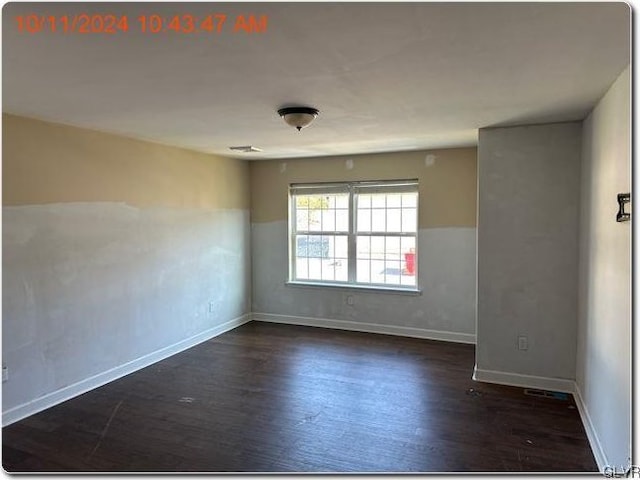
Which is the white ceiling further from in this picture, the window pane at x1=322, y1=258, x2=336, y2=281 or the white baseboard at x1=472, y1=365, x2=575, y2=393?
the window pane at x1=322, y1=258, x2=336, y2=281

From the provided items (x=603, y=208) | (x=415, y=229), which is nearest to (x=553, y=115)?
(x=603, y=208)

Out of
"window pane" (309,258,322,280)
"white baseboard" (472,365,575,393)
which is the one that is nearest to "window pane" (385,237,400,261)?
"window pane" (309,258,322,280)

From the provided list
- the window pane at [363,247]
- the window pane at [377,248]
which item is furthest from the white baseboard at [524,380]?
the window pane at [363,247]

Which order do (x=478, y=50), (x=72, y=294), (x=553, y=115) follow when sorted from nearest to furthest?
(x=478, y=50) → (x=553, y=115) → (x=72, y=294)

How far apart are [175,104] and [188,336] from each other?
116 inches

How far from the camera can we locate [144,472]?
8.33 ft

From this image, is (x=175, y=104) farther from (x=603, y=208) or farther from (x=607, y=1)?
(x=603, y=208)

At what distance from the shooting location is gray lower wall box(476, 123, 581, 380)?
11.7 feet

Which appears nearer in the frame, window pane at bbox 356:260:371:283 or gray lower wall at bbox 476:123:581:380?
gray lower wall at bbox 476:123:581:380

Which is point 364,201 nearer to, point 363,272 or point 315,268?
point 363,272

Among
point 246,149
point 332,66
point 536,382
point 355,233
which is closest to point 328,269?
point 355,233

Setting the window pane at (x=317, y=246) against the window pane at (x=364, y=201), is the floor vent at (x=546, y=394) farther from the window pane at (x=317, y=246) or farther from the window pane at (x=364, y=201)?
the window pane at (x=317, y=246)

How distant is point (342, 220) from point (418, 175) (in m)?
1.16

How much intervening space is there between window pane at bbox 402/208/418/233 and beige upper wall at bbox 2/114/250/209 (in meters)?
2.30
